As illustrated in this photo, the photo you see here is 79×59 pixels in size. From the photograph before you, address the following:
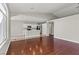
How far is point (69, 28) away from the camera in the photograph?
8.48m

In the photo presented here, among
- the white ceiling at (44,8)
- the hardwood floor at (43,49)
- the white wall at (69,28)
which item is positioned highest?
the white ceiling at (44,8)

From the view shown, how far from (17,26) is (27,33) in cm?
163

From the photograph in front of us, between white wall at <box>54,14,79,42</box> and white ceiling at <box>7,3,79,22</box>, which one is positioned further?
white wall at <box>54,14,79,42</box>

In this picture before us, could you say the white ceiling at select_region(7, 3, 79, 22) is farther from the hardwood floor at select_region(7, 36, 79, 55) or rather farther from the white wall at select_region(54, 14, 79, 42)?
the hardwood floor at select_region(7, 36, 79, 55)

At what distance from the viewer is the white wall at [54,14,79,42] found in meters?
7.58

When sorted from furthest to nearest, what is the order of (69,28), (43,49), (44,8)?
(69,28) → (44,8) → (43,49)

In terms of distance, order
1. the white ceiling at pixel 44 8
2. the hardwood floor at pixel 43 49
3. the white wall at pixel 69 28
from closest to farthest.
Answer: the hardwood floor at pixel 43 49, the white ceiling at pixel 44 8, the white wall at pixel 69 28

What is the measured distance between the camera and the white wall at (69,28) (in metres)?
7.58

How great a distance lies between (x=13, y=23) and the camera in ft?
43.0

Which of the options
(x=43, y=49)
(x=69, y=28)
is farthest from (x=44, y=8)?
(x=43, y=49)

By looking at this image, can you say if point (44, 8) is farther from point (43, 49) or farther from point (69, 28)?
point (43, 49)

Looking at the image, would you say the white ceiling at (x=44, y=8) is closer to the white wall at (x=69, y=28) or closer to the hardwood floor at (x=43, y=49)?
the white wall at (x=69, y=28)

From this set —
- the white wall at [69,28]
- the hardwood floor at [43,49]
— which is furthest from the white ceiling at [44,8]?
the hardwood floor at [43,49]

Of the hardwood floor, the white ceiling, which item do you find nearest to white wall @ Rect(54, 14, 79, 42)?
the white ceiling
